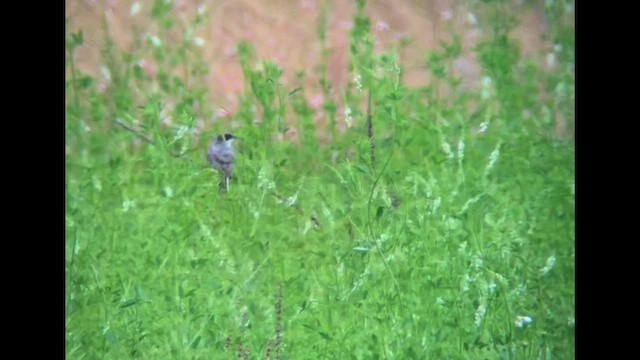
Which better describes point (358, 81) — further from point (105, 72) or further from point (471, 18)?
point (105, 72)

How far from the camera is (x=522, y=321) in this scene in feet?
8.29

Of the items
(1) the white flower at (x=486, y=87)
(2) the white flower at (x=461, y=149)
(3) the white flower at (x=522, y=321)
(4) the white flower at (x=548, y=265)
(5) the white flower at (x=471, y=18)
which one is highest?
(5) the white flower at (x=471, y=18)

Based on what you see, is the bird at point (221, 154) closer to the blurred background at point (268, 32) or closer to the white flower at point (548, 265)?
the blurred background at point (268, 32)

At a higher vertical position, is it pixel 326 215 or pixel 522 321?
pixel 326 215

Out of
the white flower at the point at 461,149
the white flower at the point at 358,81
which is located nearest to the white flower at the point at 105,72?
the white flower at the point at 358,81

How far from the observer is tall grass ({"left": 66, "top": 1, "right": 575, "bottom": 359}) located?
2482 millimetres

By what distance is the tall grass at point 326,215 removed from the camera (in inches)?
97.7

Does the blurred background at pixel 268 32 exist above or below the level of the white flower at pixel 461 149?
above

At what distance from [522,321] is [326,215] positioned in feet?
1.77

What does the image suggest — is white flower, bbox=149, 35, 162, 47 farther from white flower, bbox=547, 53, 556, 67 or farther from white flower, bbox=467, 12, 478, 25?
white flower, bbox=547, 53, 556, 67

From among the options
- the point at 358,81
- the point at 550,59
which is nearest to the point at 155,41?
the point at 358,81
